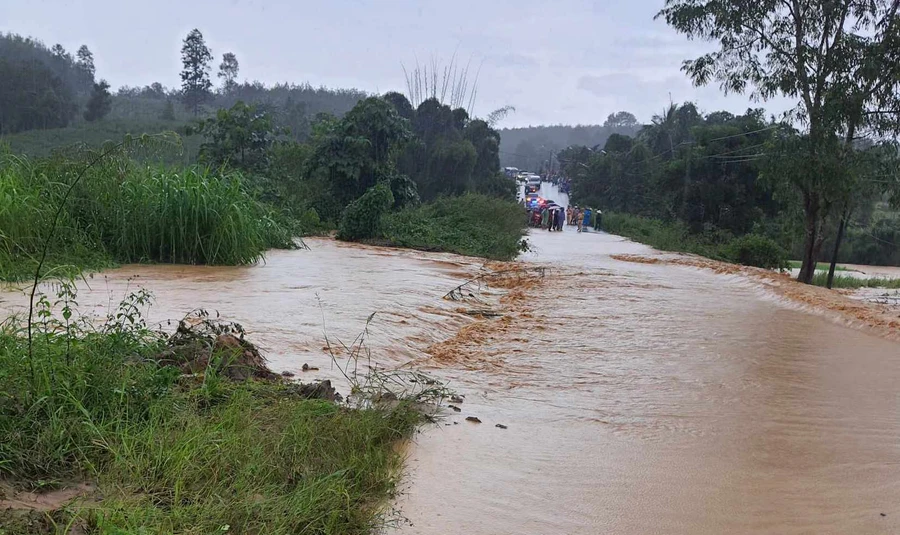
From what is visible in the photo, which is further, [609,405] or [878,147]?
[878,147]

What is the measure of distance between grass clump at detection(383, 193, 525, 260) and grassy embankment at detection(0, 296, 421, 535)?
1396 cm

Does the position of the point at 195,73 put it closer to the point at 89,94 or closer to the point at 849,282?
the point at 89,94

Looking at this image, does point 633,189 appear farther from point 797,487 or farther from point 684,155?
point 797,487

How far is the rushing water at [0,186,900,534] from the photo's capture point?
156 inches

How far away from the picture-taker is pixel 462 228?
72.2 feet

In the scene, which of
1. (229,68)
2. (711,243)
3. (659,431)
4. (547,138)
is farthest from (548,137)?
(659,431)

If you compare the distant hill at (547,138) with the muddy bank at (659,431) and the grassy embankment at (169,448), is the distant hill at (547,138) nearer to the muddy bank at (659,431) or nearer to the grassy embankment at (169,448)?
the muddy bank at (659,431)

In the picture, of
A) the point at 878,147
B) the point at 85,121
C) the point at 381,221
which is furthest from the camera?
the point at 85,121

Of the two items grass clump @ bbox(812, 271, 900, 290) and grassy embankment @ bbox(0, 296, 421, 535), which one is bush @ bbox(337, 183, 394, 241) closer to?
grass clump @ bbox(812, 271, 900, 290)

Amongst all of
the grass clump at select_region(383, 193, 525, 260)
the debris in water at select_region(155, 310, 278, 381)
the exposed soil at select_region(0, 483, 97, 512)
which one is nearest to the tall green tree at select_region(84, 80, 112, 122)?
the grass clump at select_region(383, 193, 525, 260)

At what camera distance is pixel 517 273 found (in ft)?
49.6

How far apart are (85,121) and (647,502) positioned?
1884 inches

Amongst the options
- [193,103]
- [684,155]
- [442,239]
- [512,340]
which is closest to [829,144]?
[442,239]

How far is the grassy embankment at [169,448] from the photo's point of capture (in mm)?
3021
